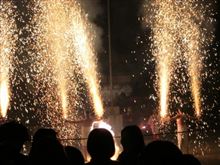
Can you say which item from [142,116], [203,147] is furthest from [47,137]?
[142,116]

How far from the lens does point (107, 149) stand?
13.7ft

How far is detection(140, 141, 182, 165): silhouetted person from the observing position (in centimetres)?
286

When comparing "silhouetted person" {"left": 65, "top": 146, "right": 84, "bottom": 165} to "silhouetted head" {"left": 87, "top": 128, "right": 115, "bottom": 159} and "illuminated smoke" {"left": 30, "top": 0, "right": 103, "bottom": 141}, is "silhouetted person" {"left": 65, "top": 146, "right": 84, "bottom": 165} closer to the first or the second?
"silhouetted head" {"left": 87, "top": 128, "right": 115, "bottom": 159}

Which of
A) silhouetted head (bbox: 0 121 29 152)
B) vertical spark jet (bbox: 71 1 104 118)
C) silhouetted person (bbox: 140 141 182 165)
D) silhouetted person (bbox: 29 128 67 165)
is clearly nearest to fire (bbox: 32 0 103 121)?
vertical spark jet (bbox: 71 1 104 118)

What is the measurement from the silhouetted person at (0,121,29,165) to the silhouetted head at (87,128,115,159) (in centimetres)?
53

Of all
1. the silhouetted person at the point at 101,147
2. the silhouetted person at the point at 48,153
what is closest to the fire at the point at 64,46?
the silhouetted person at the point at 101,147

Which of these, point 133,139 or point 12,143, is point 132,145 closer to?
point 133,139

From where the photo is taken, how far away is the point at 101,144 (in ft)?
13.6

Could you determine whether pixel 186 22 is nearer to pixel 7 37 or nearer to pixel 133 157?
pixel 7 37

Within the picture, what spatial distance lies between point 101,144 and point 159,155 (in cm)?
135

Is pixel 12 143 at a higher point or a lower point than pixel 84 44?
lower

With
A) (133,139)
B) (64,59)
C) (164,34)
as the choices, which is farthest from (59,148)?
(164,34)

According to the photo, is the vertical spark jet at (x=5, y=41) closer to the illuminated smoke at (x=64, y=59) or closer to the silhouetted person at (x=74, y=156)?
the illuminated smoke at (x=64, y=59)

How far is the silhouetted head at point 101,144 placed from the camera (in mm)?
4160
